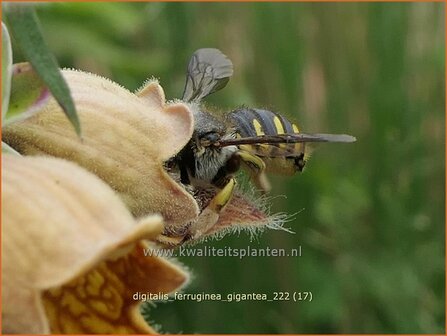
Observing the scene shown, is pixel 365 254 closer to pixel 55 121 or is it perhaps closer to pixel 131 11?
pixel 131 11

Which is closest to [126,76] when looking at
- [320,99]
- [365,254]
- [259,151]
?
[320,99]

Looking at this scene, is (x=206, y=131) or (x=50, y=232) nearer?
(x=50, y=232)

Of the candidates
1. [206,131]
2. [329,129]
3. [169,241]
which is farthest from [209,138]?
[329,129]

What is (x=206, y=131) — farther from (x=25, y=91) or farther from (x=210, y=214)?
(x=25, y=91)

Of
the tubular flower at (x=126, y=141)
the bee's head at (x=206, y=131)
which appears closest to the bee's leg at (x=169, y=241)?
the tubular flower at (x=126, y=141)

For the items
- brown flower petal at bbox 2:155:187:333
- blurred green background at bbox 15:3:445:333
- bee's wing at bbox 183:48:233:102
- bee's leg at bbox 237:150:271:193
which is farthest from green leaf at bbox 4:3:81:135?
blurred green background at bbox 15:3:445:333
